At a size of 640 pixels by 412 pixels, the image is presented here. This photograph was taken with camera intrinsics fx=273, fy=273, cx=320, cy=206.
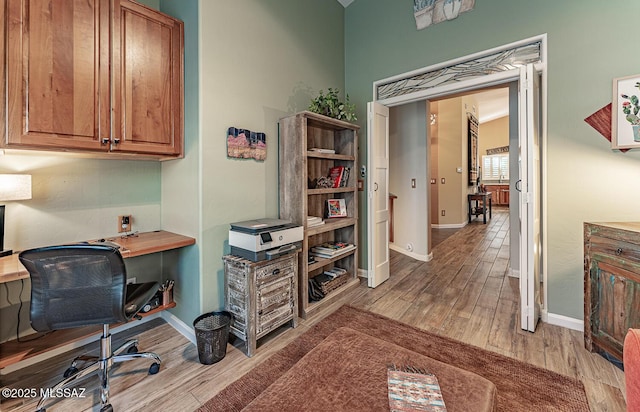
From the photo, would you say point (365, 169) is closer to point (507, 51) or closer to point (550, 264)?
point (507, 51)

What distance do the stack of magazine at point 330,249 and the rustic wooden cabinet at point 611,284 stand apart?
1.97m

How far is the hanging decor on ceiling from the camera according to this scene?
8.87 ft

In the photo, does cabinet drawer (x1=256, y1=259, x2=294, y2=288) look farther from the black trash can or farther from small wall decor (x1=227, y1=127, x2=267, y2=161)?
small wall decor (x1=227, y1=127, x2=267, y2=161)

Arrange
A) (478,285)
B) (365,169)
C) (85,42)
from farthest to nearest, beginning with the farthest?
1. (365,169)
2. (478,285)
3. (85,42)

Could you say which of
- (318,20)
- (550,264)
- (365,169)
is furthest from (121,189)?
(550,264)

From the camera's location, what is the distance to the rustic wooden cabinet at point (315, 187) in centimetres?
250

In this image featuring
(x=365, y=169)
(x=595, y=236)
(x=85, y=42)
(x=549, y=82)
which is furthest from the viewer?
(x=365, y=169)

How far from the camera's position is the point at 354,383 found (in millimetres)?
1024

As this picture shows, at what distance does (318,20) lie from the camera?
3244mm

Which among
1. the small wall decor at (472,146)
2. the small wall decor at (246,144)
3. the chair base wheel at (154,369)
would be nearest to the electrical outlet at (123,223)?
the small wall decor at (246,144)

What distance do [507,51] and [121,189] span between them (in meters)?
3.63

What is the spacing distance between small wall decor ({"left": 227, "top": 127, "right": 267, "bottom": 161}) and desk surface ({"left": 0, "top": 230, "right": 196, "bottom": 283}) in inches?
31.5

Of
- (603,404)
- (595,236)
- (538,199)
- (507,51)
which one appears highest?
(507,51)

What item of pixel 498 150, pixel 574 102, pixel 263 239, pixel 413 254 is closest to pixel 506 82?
pixel 574 102
